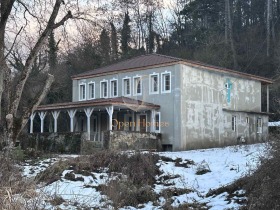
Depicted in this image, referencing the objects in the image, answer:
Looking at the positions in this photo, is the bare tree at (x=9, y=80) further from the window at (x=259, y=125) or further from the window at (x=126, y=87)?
the window at (x=259, y=125)

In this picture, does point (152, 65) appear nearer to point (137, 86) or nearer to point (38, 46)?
point (137, 86)

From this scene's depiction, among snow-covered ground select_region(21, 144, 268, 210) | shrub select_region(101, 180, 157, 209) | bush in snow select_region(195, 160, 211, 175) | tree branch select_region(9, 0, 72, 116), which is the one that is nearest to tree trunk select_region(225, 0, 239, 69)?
snow-covered ground select_region(21, 144, 268, 210)

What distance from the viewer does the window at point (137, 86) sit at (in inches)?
1328

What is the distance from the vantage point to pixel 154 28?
6244cm

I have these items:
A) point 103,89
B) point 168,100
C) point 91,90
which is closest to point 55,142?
point 103,89

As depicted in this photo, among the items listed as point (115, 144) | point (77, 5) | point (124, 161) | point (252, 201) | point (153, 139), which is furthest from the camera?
point (153, 139)

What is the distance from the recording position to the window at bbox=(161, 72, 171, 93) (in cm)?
3195

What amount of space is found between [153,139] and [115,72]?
672cm

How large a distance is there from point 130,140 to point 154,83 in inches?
204

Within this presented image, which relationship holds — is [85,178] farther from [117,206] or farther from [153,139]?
[153,139]

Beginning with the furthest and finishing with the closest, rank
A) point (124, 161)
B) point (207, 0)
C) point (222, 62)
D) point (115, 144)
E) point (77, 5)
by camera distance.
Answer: point (207, 0)
point (222, 62)
point (115, 144)
point (124, 161)
point (77, 5)

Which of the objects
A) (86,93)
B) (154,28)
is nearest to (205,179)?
(86,93)

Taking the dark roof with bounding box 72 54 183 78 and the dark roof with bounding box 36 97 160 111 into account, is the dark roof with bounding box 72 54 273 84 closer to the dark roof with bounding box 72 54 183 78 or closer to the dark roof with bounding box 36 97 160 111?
the dark roof with bounding box 72 54 183 78

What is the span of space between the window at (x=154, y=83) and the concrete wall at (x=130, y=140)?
10.4 feet
